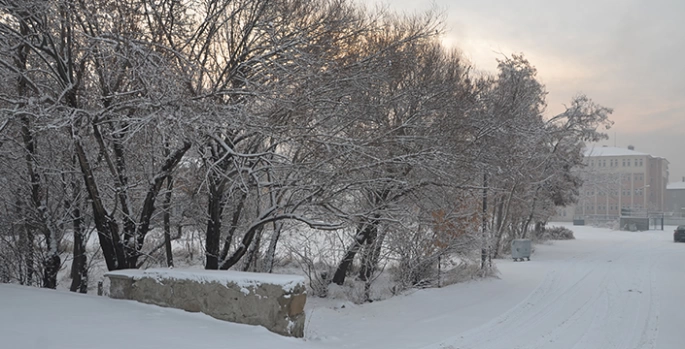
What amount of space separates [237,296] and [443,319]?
547 cm

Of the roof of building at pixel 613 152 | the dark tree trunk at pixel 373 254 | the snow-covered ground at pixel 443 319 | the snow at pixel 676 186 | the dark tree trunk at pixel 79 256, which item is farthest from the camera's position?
the snow at pixel 676 186

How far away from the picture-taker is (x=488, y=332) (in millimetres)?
10148

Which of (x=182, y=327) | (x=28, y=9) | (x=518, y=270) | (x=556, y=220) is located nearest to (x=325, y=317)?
(x=182, y=327)

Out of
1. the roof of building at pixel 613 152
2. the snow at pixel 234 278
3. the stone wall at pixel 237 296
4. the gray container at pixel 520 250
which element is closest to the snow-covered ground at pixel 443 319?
the stone wall at pixel 237 296

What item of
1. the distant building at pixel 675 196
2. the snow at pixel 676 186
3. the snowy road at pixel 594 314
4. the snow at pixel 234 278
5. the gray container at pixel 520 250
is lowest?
the snowy road at pixel 594 314

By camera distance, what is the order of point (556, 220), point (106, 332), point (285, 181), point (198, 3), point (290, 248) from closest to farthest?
point (106, 332) → point (198, 3) → point (285, 181) → point (290, 248) → point (556, 220)

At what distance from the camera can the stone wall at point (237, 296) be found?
7449 mm

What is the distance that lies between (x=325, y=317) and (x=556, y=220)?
80.6 metres

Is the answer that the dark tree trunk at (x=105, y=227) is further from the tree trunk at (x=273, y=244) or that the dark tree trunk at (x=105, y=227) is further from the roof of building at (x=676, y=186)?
the roof of building at (x=676, y=186)

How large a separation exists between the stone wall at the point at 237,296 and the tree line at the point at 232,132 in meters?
2.00

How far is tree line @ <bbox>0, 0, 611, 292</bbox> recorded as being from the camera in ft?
28.0

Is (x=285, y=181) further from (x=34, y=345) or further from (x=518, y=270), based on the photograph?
(x=518, y=270)

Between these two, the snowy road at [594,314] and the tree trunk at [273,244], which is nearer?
the snowy road at [594,314]

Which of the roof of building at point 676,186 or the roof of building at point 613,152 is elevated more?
the roof of building at point 613,152
